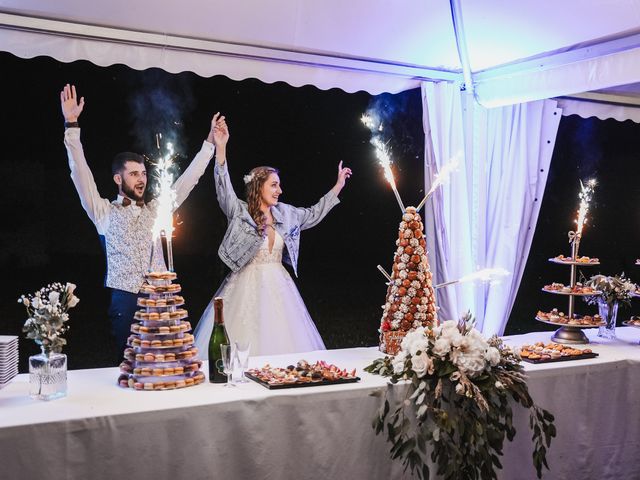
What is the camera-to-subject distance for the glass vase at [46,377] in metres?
2.44

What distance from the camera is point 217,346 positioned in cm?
274

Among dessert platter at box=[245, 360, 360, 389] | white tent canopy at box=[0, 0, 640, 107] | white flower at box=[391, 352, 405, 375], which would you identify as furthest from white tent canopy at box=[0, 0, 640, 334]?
white flower at box=[391, 352, 405, 375]

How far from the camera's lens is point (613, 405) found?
3213 mm

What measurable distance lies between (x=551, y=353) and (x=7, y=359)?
2331 millimetres

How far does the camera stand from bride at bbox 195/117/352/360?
4.16 metres

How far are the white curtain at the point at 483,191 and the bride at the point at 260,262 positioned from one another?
813 millimetres

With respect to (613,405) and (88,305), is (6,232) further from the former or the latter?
(613,405)

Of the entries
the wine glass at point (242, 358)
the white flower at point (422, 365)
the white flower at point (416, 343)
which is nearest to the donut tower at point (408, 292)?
the white flower at point (416, 343)

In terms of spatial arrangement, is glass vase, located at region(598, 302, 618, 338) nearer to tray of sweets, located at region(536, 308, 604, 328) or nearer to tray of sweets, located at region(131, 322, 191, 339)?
tray of sweets, located at region(536, 308, 604, 328)

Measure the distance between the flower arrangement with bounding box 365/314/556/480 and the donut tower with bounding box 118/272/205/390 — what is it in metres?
0.77

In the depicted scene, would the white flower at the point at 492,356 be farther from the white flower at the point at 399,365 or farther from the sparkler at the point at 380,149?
the sparkler at the point at 380,149

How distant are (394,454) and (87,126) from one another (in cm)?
239

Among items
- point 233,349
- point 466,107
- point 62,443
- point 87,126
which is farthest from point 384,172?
point 62,443

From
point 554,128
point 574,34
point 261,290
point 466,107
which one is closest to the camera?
point 574,34
